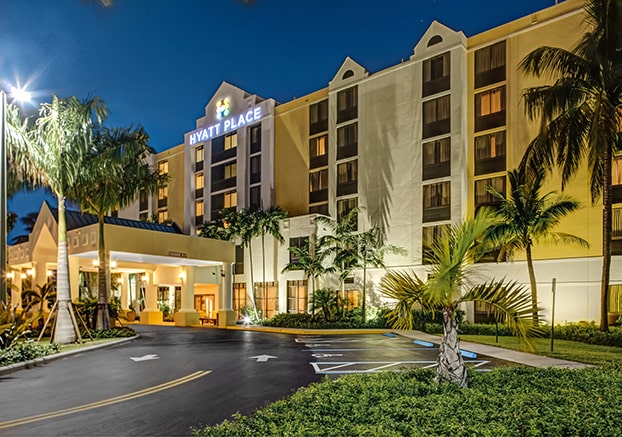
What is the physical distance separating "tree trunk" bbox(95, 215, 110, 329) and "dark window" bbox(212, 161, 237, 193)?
86.3ft

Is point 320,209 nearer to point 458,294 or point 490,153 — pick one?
point 490,153

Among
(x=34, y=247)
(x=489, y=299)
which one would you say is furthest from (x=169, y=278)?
(x=489, y=299)

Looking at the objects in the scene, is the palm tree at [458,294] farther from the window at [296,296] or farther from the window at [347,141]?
the window at [347,141]

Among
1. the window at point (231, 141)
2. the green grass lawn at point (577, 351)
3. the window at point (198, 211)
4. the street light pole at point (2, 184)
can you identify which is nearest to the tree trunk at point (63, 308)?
the street light pole at point (2, 184)

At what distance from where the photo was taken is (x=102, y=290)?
23344mm

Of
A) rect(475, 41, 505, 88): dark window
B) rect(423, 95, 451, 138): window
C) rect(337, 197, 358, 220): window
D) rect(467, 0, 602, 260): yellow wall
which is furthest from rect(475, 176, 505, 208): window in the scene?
rect(337, 197, 358, 220): window

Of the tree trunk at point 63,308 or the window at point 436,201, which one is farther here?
the window at point 436,201

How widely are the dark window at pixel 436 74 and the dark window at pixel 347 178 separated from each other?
7935 millimetres

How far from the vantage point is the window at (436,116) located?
3462cm

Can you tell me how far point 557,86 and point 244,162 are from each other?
33.2 meters

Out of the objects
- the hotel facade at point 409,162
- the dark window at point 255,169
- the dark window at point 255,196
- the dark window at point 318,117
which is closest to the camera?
the hotel facade at point 409,162

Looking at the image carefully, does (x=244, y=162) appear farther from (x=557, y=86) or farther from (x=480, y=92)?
(x=557, y=86)

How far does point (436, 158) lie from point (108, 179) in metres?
21.6

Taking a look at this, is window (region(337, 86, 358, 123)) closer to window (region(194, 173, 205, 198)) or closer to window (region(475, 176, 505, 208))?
window (region(475, 176, 505, 208))
